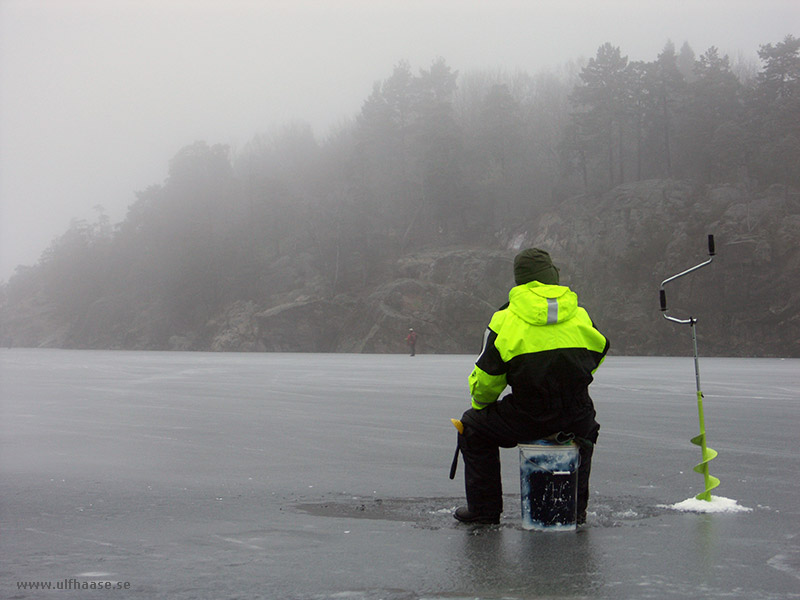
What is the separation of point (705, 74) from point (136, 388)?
6319 cm

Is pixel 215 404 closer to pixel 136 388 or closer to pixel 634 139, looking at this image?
pixel 136 388

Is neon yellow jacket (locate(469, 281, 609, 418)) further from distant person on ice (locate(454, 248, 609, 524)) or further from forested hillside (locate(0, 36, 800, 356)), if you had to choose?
forested hillside (locate(0, 36, 800, 356))

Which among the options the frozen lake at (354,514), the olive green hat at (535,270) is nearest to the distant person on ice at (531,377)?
the olive green hat at (535,270)

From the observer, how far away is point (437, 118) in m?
79.8

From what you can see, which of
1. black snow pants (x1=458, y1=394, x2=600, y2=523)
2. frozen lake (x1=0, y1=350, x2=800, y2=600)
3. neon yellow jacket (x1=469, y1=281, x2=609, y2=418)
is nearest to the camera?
frozen lake (x1=0, y1=350, x2=800, y2=600)

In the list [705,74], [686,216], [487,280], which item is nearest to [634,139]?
[705,74]

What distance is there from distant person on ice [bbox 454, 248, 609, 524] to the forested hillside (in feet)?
176

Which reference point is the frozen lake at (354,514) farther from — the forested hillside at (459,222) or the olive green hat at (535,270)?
the forested hillside at (459,222)

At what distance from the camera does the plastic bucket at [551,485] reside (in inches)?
215

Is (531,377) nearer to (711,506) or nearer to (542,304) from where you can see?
(542,304)

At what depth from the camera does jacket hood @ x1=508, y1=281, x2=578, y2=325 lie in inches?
212

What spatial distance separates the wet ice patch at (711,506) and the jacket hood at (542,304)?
1.86 m

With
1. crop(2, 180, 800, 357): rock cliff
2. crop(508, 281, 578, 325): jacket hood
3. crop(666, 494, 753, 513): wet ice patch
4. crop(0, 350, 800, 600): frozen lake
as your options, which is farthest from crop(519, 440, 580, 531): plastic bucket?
crop(2, 180, 800, 357): rock cliff

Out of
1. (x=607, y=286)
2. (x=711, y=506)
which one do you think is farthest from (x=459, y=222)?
(x=711, y=506)
